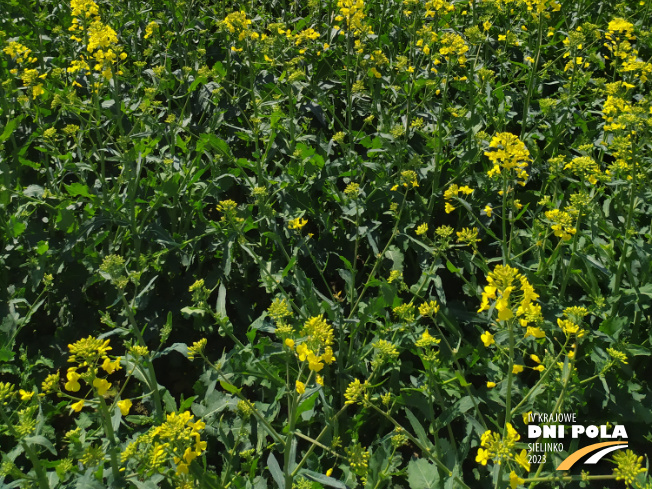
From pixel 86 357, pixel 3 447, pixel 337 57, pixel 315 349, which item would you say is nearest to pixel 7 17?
pixel 337 57

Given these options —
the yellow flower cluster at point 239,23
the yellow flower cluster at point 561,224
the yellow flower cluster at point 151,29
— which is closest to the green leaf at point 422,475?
the yellow flower cluster at point 561,224

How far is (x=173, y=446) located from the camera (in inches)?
76.2

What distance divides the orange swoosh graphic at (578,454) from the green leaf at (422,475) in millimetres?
491

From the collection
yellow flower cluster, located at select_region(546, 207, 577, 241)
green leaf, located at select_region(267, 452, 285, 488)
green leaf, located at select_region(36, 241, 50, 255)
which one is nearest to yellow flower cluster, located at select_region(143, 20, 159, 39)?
green leaf, located at select_region(36, 241, 50, 255)

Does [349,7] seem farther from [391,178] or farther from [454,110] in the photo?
[391,178]

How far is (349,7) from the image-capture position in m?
3.78

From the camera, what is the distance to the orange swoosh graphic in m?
2.28

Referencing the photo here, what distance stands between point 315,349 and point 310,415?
0.76 m

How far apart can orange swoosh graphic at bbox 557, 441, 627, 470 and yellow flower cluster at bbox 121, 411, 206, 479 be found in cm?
143

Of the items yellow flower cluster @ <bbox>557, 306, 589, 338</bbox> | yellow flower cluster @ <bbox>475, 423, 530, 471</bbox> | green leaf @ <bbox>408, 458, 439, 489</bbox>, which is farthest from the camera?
green leaf @ <bbox>408, 458, 439, 489</bbox>

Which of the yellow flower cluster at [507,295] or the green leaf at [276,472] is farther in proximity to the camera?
the green leaf at [276,472]

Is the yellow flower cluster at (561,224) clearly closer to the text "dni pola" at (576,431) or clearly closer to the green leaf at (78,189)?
the text "dni pola" at (576,431)

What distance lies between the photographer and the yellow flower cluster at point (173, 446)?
181 cm

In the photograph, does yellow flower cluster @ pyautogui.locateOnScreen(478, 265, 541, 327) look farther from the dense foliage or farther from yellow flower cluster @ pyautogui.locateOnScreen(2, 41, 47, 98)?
yellow flower cluster @ pyautogui.locateOnScreen(2, 41, 47, 98)
